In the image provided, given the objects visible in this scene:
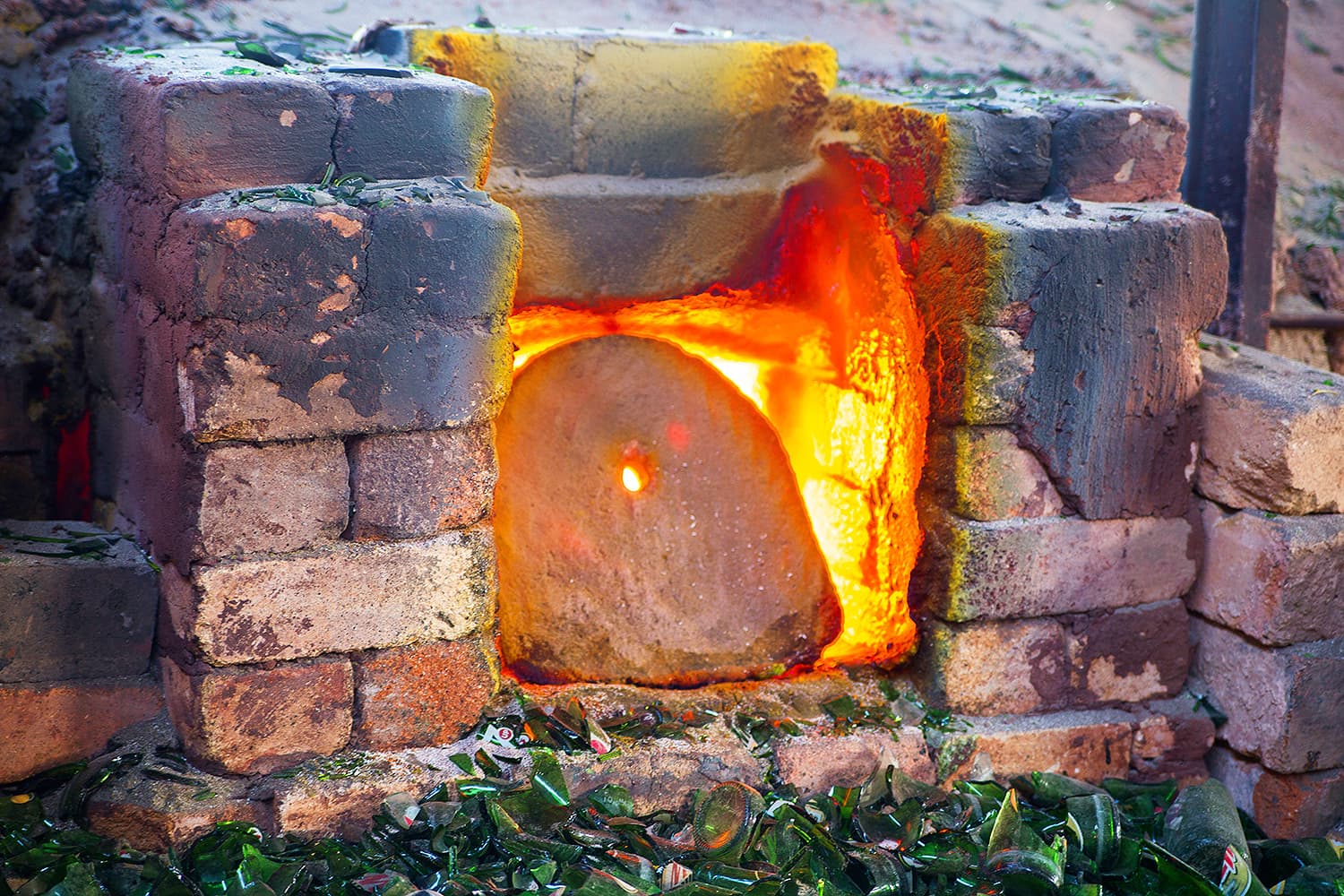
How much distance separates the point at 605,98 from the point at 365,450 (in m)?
1.35

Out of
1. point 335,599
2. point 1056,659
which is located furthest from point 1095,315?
point 335,599

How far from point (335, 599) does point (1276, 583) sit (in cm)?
243

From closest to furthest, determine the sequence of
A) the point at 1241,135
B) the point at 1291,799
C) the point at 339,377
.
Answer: the point at 339,377 → the point at 1291,799 → the point at 1241,135

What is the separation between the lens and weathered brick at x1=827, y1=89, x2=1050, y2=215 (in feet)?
10.9

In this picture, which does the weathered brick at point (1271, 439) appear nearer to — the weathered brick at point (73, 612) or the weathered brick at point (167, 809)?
the weathered brick at point (167, 809)

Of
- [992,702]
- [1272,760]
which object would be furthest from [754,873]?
[1272,760]

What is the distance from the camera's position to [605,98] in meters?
3.62

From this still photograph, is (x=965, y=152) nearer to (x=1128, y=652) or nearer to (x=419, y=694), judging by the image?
(x=1128, y=652)

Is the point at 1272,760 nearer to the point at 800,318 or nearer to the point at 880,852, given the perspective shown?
the point at 880,852

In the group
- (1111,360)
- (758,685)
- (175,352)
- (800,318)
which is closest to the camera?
(175,352)

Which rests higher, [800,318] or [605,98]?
[605,98]

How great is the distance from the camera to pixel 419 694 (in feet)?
10.1

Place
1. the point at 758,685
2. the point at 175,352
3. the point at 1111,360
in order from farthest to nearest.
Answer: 1. the point at 758,685
2. the point at 1111,360
3. the point at 175,352

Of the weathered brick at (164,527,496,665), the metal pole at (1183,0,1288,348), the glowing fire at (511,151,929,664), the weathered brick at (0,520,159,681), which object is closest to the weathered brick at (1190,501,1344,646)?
the glowing fire at (511,151,929,664)
